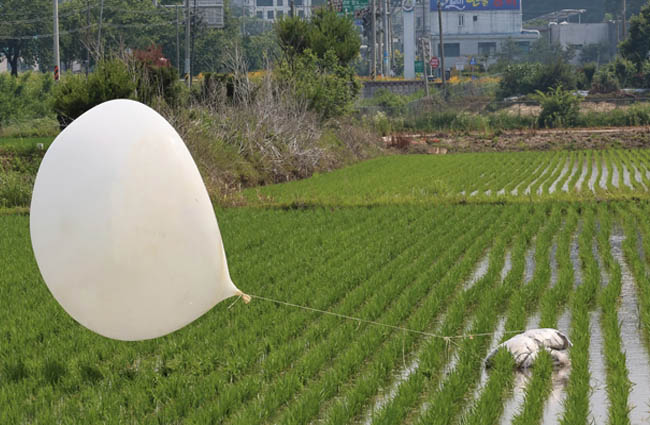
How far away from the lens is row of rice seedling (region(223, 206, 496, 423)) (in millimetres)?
5996

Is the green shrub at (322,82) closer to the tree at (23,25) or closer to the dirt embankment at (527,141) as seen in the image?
the dirt embankment at (527,141)

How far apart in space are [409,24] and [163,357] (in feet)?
316

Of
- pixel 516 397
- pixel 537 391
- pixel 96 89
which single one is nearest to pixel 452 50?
pixel 96 89

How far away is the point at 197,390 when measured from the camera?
6.20m

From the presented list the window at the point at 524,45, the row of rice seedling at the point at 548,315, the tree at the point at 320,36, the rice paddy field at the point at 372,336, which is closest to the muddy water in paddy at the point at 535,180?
the rice paddy field at the point at 372,336

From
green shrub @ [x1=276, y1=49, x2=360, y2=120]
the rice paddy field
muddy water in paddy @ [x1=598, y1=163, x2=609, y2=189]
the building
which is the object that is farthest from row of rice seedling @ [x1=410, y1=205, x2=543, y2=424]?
the building

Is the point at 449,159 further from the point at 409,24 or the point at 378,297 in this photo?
the point at 409,24

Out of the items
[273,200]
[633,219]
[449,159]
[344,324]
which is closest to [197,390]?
[344,324]

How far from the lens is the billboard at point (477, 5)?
12044 centimetres

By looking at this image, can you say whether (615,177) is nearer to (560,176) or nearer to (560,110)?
(560,176)

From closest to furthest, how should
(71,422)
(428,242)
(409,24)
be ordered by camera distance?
(71,422), (428,242), (409,24)

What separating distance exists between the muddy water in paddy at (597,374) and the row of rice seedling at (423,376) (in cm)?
114

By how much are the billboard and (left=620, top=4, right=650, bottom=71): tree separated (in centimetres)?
5532

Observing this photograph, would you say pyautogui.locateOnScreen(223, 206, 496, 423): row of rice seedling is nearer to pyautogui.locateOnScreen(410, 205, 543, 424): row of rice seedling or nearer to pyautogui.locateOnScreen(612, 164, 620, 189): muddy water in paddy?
pyautogui.locateOnScreen(410, 205, 543, 424): row of rice seedling
